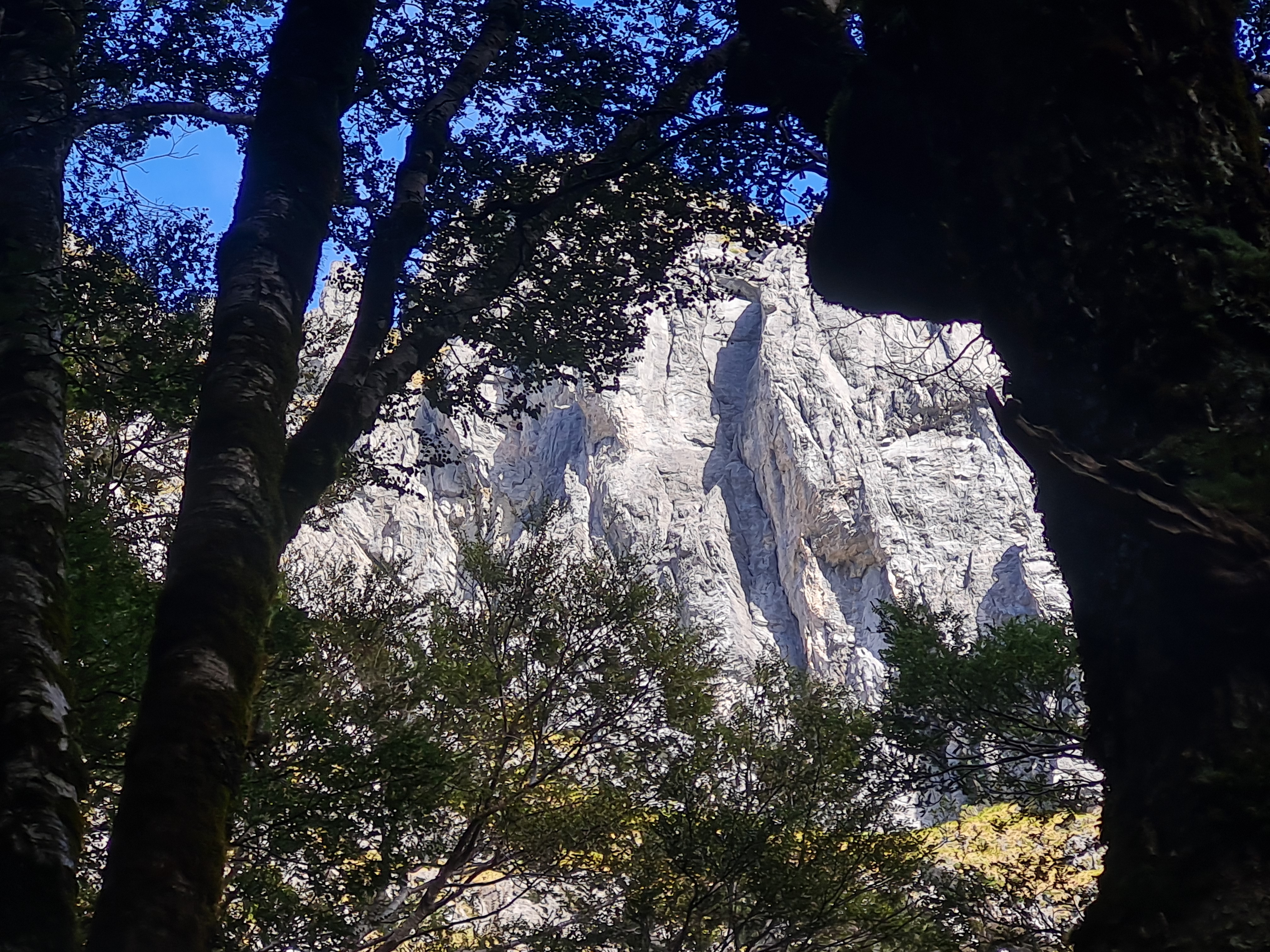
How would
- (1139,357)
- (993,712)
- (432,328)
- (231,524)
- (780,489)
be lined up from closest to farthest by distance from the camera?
(1139,357) → (231,524) → (432,328) → (993,712) → (780,489)

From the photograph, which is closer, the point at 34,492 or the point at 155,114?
the point at 34,492

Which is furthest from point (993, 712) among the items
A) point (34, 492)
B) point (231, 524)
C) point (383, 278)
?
point (34, 492)

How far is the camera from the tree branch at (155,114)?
6.42m

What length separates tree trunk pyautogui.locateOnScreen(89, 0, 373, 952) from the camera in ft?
9.59

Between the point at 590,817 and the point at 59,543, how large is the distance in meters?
14.0

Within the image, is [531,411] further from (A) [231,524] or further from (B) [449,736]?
(B) [449,736]

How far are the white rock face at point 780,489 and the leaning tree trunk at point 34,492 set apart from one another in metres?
65.3

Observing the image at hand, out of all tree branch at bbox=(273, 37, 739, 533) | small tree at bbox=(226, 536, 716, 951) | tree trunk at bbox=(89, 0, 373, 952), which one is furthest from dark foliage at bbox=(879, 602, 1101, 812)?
tree trunk at bbox=(89, 0, 373, 952)

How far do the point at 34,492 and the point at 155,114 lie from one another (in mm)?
3731

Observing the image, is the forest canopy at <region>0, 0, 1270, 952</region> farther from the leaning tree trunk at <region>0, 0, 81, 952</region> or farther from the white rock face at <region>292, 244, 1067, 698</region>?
the white rock face at <region>292, 244, 1067, 698</region>

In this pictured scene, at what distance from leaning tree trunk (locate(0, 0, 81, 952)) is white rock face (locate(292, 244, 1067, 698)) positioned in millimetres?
65306

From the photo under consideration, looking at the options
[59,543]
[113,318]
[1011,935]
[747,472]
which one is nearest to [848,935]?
[1011,935]

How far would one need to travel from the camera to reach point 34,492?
13.9 ft

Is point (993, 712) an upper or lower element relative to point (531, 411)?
lower
